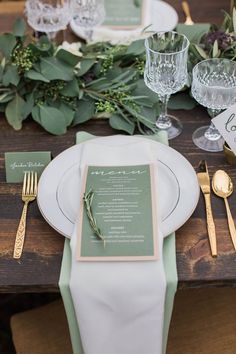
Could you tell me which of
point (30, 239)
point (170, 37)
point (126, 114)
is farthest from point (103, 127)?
point (30, 239)

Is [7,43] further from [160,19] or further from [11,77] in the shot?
[160,19]

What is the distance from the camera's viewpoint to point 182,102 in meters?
1.20

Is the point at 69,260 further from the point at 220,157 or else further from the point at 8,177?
the point at 220,157

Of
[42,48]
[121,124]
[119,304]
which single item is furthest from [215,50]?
[119,304]

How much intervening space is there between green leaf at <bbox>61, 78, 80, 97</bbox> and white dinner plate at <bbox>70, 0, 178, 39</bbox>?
300mm

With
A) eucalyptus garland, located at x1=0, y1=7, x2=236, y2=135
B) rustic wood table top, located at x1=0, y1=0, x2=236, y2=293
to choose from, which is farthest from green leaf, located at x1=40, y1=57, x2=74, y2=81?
rustic wood table top, located at x1=0, y1=0, x2=236, y2=293

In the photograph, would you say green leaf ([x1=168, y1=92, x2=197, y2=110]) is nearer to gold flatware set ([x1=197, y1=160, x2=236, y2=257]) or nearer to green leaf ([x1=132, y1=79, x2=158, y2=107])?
green leaf ([x1=132, y1=79, x2=158, y2=107])

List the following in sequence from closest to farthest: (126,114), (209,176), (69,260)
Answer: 1. (69,260)
2. (209,176)
3. (126,114)

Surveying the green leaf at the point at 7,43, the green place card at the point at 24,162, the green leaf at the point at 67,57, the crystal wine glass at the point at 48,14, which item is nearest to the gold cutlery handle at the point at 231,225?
the green place card at the point at 24,162

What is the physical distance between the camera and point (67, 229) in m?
0.89

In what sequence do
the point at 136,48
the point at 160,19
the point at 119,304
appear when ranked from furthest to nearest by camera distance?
the point at 160,19, the point at 136,48, the point at 119,304

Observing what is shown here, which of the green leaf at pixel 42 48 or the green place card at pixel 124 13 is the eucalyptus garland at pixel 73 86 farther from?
the green place card at pixel 124 13

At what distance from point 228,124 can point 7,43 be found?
19.7 inches

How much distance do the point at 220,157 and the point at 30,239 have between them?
0.40 metres
